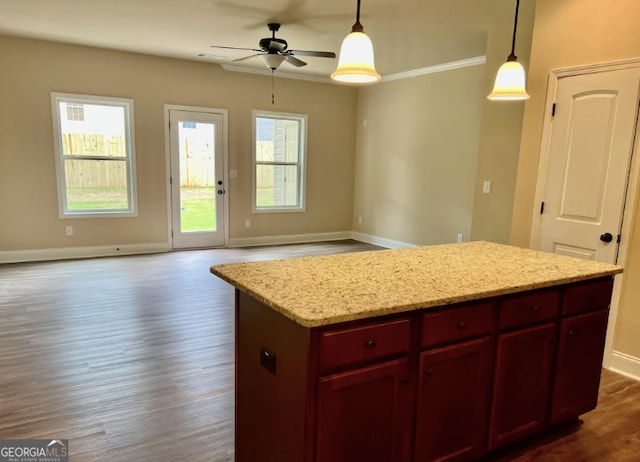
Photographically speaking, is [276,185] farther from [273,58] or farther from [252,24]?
[252,24]

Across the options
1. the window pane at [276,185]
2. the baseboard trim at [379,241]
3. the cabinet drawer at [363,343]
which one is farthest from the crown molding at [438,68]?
the cabinet drawer at [363,343]

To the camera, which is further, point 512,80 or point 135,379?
point 135,379

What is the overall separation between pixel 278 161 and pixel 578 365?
18.9 ft

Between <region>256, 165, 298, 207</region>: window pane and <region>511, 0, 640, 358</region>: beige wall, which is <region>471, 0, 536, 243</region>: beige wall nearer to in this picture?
<region>511, 0, 640, 358</region>: beige wall

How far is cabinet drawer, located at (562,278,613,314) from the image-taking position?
6.95 ft


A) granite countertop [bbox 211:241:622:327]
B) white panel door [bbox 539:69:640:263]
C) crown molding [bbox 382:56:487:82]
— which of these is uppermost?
crown molding [bbox 382:56:487:82]

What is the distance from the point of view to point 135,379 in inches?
108

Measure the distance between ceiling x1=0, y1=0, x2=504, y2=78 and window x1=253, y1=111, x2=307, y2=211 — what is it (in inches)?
59.9

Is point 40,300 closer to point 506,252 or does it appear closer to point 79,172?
point 79,172

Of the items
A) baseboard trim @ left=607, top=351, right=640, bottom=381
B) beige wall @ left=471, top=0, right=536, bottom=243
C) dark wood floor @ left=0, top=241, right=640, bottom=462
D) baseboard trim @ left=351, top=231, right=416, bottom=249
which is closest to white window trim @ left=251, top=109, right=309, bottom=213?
baseboard trim @ left=351, top=231, right=416, bottom=249

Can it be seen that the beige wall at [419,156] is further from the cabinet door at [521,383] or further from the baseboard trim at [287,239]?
the cabinet door at [521,383]

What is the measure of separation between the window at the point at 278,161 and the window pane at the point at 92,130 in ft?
6.57

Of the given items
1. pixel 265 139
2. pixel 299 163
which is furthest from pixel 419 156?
pixel 265 139

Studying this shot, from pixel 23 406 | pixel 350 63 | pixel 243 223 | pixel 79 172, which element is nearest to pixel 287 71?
pixel 243 223
